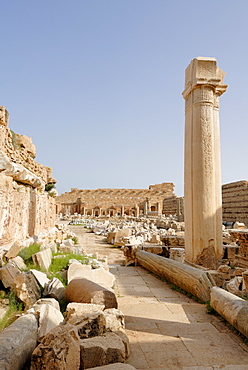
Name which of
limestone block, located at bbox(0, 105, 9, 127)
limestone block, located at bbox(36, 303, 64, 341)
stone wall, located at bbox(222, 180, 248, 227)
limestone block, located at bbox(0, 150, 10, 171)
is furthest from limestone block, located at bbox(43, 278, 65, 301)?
stone wall, located at bbox(222, 180, 248, 227)

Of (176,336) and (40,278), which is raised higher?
(40,278)

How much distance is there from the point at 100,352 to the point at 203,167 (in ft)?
13.8

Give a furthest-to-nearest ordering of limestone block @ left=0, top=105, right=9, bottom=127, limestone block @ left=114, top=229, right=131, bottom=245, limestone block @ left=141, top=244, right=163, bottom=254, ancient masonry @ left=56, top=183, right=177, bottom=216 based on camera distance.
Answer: ancient masonry @ left=56, top=183, right=177, bottom=216
limestone block @ left=114, top=229, right=131, bottom=245
limestone block @ left=141, top=244, right=163, bottom=254
limestone block @ left=0, top=105, right=9, bottom=127

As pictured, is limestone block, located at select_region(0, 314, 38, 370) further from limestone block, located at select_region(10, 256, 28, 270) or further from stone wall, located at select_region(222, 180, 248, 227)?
stone wall, located at select_region(222, 180, 248, 227)

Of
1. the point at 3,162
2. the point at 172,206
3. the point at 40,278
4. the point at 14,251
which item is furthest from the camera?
the point at 172,206

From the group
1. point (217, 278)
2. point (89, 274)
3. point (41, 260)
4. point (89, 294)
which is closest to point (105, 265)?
point (89, 274)

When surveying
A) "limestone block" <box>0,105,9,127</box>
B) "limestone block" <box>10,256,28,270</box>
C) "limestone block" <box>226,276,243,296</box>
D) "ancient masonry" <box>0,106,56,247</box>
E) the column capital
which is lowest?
"limestone block" <box>226,276,243,296</box>

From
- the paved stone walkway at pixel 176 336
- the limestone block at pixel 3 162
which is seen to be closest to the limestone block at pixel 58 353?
the paved stone walkway at pixel 176 336

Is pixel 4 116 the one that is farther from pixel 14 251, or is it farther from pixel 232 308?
pixel 232 308

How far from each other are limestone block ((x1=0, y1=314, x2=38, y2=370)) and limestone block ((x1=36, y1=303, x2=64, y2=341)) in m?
0.07

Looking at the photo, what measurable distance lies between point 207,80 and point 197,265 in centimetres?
382

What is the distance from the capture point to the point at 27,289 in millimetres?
3287

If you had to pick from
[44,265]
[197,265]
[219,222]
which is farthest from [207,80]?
[44,265]

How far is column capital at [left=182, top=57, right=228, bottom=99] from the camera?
18.9ft
